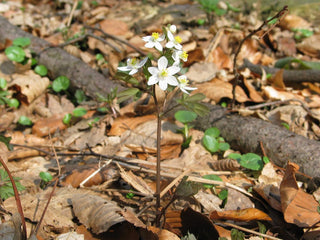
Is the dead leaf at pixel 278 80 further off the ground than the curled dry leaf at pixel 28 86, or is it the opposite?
the dead leaf at pixel 278 80

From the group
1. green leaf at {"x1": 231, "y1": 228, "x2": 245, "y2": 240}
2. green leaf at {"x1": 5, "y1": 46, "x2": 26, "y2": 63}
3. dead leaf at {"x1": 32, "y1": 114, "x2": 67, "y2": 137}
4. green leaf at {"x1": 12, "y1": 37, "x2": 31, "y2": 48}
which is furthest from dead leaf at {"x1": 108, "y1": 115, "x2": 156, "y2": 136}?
green leaf at {"x1": 12, "y1": 37, "x2": 31, "y2": 48}

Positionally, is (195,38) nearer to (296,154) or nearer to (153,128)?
(153,128)

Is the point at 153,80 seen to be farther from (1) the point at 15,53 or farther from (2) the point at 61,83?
(1) the point at 15,53

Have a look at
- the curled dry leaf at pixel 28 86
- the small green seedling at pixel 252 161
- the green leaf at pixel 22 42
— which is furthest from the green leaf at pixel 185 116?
the green leaf at pixel 22 42

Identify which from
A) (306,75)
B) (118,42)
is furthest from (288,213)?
(118,42)

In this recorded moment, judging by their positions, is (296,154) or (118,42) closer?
(296,154)

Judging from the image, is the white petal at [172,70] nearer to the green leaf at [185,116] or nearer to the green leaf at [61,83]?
the green leaf at [185,116]

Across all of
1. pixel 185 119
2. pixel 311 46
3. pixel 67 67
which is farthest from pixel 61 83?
pixel 311 46
